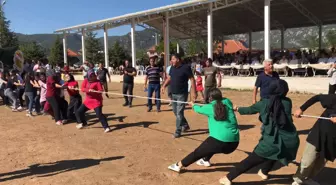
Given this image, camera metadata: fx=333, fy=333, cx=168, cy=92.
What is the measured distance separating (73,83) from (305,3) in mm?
Answer: 16835

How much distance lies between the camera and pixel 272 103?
409 cm

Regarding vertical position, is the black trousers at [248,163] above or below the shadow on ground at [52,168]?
above

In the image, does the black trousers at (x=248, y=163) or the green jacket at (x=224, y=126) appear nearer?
the black trousers at (x=248, y=163)

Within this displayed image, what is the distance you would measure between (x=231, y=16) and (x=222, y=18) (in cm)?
112

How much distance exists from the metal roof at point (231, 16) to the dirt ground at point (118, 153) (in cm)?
1048

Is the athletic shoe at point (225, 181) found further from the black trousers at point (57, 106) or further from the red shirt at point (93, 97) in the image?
the black trousers at point (57, 106)

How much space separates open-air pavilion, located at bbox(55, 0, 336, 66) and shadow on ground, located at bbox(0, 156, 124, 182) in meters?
11.9

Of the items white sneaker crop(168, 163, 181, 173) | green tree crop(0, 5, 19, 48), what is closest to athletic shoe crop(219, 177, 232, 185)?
white sneaker crop(168, 163, 181, 173)

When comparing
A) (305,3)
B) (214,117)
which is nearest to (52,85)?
(214,117)

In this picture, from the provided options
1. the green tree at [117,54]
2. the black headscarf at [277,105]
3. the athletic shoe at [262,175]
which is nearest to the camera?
the black headscarf at [277,105]

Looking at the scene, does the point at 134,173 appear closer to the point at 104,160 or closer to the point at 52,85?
the point at 104,160

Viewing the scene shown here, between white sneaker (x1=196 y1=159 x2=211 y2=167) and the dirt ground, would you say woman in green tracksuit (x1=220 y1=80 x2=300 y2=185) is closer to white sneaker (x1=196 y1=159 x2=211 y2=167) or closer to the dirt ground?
the dirt ground

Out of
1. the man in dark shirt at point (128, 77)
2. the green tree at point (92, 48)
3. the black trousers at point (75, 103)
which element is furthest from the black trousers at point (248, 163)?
the green tree at point (92, 48)

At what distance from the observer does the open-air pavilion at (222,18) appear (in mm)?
18227
